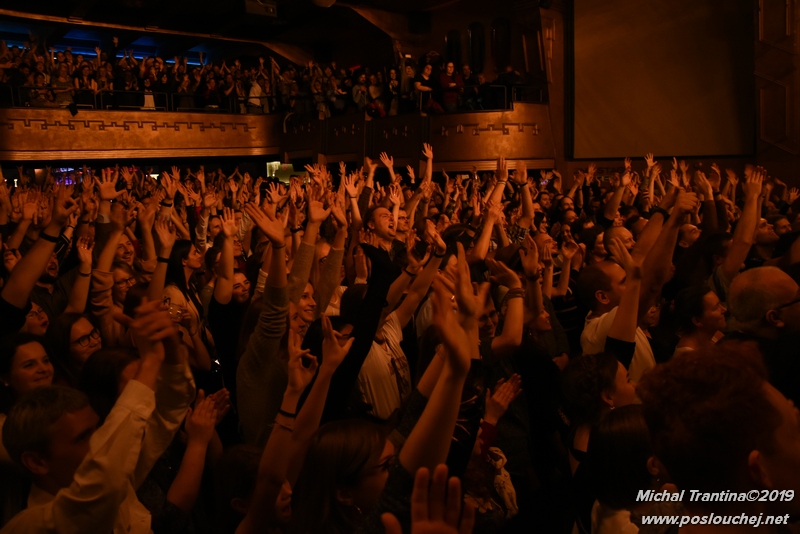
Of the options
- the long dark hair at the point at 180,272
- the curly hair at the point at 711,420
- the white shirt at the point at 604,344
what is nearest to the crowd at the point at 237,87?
the long dark hair at the point at 180,272

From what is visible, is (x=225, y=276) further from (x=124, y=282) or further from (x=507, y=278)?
(x=507, y=278)

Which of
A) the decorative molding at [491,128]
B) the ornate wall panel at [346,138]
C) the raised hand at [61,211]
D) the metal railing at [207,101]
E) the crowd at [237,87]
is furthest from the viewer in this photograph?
the ornate wall panel at [346,138]

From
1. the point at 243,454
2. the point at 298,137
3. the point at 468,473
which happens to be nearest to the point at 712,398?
the point at 468,473

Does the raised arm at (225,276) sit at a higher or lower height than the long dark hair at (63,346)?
higher

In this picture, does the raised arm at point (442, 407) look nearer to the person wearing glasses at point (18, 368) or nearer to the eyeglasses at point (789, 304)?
the person wearing glasses at point (18, 368)

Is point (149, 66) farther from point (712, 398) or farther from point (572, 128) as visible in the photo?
point (712, 398)

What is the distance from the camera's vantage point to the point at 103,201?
470 cm

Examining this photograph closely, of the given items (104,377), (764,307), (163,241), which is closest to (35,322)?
(163,241)

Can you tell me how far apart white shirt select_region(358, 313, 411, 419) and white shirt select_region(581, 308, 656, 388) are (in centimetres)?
86

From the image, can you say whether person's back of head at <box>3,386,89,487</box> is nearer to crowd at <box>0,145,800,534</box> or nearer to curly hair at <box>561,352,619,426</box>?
crowd at <box>0,145,800,534</box>

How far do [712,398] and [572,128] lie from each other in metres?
13.3

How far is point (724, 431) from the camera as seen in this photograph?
1.21 m

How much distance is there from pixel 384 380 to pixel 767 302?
1.55 m

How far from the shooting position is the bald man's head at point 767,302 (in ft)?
8.16
